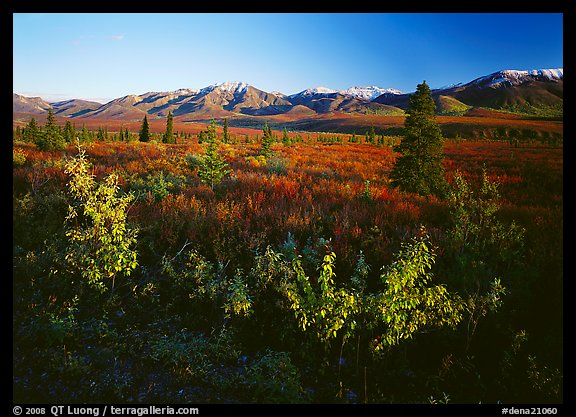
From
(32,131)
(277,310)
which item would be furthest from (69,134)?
(277,310)

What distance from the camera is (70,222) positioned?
22.5 feet

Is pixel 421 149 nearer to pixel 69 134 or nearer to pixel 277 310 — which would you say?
pixel 277 310

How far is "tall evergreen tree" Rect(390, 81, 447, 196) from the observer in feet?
39.5

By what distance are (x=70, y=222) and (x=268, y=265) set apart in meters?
5.26

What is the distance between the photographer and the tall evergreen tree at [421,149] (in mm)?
12039

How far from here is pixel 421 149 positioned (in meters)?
12.3

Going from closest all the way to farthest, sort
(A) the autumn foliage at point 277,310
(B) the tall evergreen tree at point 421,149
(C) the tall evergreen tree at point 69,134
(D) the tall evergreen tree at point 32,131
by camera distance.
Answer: (A) the autumn foliage at point 277,310, (B) the tall evergreen tree at point 421,149, (D) the tall evergreen tree at point 32,131, (C) the tall evergreen tree at point 69,134

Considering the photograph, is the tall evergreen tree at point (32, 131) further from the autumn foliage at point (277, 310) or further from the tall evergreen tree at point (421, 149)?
the tall evergreen tree at point (421, 149)

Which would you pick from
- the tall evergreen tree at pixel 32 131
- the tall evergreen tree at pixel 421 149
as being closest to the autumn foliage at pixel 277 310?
the tall evergreen tree at pixel 421 149

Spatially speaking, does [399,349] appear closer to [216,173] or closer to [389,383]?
[389,383]

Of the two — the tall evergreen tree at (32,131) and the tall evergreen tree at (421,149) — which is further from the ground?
the tall evergreen tree at (32,131)

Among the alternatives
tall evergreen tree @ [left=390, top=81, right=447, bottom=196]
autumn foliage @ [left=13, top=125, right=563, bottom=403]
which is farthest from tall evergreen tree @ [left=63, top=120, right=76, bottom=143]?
tall evergreen tree @ [left=390, top=81, right=447, bottom=196]
